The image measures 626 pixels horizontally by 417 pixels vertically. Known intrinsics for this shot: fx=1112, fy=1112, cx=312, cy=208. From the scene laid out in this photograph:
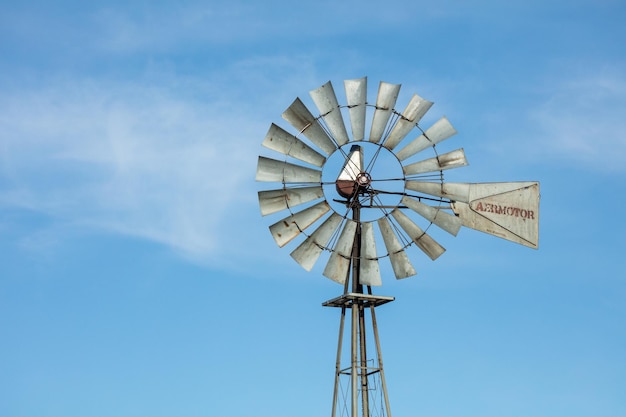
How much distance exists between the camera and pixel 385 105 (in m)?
23.7

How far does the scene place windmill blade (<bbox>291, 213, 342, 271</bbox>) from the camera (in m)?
23.2

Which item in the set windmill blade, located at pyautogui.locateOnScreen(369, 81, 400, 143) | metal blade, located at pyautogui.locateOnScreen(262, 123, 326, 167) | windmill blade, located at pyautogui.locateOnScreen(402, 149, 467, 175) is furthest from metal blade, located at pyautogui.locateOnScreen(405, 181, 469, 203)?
metal blade, located at pyautogui.locateOnScreen(262, 123, 326, 167)

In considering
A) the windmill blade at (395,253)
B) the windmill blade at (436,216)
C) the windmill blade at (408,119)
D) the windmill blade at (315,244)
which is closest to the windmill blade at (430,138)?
the windmill blade at (408,119)

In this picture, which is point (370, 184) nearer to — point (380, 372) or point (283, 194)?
point (283, 194)

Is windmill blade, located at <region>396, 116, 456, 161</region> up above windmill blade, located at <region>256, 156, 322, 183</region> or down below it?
above

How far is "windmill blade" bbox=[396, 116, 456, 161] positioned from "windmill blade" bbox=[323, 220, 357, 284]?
1.89 m

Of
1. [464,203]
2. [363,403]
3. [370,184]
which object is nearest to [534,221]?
[464,203]

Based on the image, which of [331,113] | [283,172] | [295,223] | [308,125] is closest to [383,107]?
[331,113]

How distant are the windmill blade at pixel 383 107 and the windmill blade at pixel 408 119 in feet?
0.80

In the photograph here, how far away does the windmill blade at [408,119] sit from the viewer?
23625mm

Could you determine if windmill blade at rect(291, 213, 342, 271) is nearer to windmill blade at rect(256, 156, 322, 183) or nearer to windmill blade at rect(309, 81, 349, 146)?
windmill blade at rect(256, 156, 322, 183)

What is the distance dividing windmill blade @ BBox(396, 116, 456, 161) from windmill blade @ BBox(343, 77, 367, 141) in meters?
0.98

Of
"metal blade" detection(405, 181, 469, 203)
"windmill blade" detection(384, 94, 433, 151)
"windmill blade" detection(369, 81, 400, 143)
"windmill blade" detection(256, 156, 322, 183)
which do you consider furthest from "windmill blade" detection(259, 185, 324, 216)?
"metal blade" detection(405, 181, 469, 203)

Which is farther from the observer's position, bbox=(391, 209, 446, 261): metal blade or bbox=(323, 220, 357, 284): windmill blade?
bbox=(391, 209, 446, 261): metal blade
